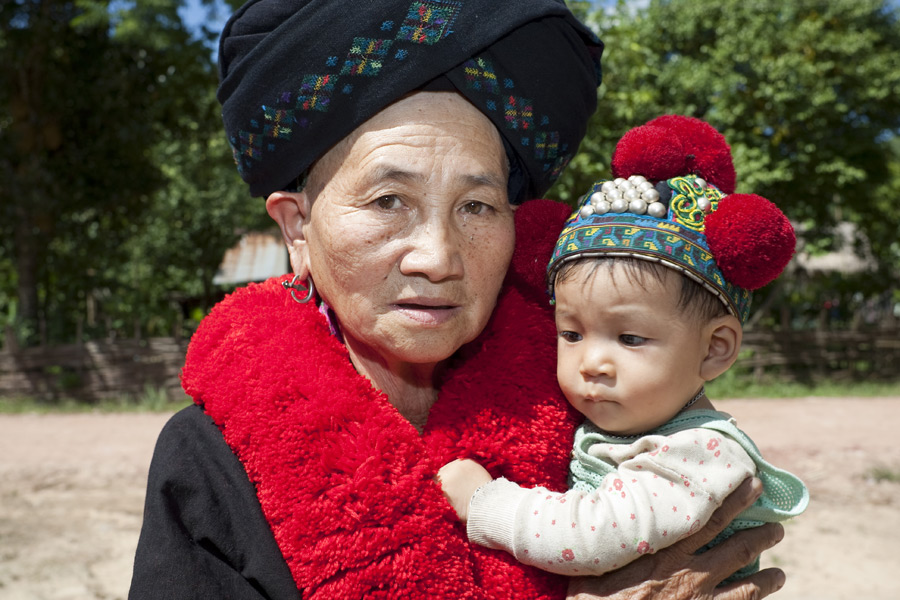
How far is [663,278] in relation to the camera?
1651mm

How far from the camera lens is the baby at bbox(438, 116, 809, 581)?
1.60 m

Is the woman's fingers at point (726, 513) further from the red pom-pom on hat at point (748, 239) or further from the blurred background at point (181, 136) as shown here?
the blurred background at point (181, 136)

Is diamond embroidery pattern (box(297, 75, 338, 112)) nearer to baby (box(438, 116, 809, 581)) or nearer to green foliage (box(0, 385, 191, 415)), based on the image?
baby (box(438, 116, 809, 581))

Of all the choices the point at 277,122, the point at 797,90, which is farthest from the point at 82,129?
the point at 277,122

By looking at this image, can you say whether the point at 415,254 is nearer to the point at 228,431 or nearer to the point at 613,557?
the point at 228,431

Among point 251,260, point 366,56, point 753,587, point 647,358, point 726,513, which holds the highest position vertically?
point 366,56

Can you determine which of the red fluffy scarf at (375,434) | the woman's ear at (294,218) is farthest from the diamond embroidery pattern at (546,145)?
the woman's ear at (294,218)

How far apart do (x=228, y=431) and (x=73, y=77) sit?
15015 mm

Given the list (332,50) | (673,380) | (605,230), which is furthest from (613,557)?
(332,50)

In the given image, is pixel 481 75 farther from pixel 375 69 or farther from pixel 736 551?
pixel 736 551

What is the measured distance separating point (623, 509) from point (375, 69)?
1.11 meters

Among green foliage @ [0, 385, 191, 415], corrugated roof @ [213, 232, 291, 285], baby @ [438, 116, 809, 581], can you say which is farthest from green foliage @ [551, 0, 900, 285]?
corrugated roof @ [213, 232, 291, 285]

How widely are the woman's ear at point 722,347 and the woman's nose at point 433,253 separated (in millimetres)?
633

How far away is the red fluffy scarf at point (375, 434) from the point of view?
5.24 feet
